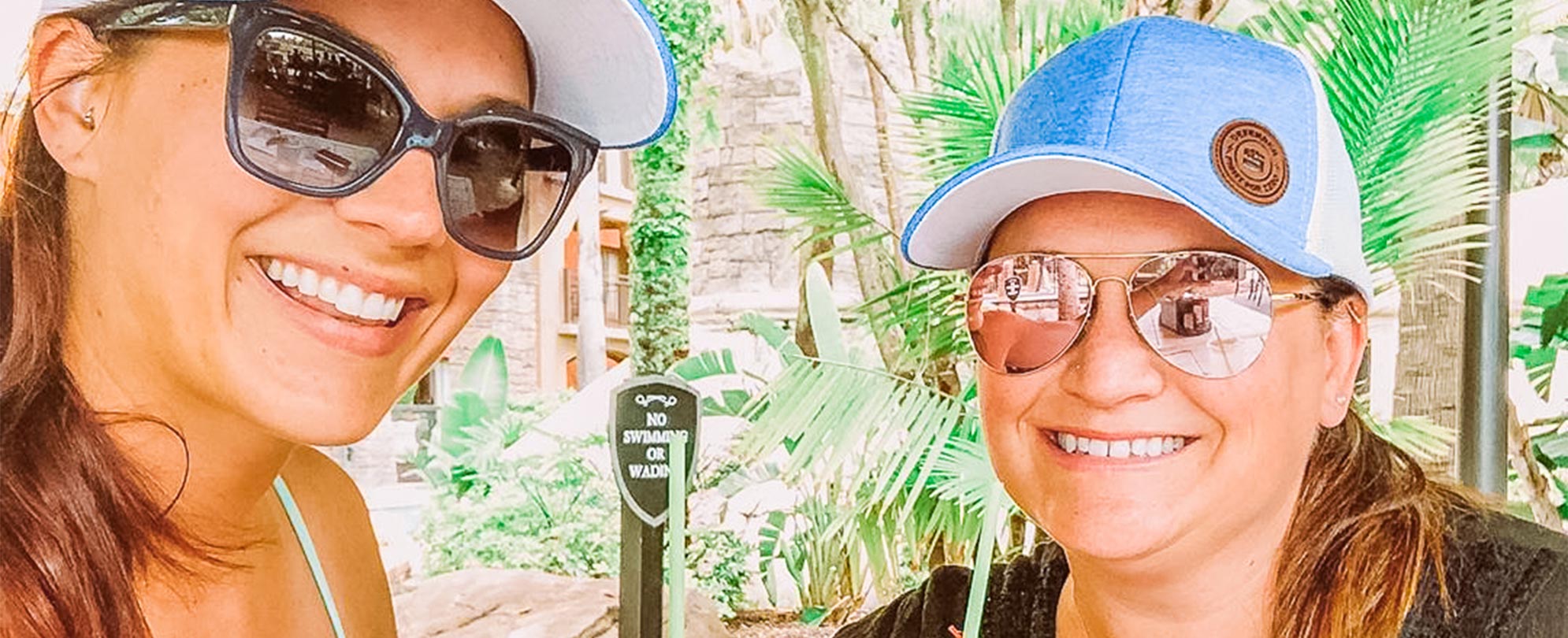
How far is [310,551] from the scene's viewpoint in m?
1.50

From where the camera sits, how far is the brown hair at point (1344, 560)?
5.08ft

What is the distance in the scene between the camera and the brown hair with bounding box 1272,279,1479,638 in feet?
5.08

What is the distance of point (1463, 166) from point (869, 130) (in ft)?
2.62

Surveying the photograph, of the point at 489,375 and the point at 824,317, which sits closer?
the point at 489,375

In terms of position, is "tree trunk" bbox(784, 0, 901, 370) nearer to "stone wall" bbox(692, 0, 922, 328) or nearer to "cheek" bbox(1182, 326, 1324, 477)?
"stone wall" bbox(692, 0, 922, 328)

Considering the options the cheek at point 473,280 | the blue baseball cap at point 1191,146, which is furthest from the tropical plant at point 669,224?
the blue baseball cap at point 1191,146

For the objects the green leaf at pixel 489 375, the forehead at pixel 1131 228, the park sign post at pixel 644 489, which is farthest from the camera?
the park sign post at pixel 644 489

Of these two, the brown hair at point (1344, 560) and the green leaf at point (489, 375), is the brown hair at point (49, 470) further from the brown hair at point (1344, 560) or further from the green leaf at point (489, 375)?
the brown hair at point (1344, 560)

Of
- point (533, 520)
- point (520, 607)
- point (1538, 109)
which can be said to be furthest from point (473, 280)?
point (1538, 109)

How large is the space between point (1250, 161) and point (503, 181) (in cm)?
82

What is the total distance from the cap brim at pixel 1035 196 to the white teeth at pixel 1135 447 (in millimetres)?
243

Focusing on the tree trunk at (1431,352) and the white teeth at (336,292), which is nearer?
the white teeth at (336,292)

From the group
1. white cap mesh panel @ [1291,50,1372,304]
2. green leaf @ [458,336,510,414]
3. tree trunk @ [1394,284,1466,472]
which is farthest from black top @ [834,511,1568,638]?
green leaf @ [458,336,510,414]

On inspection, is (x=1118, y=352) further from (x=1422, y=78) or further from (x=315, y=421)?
(x=315, y=421)
